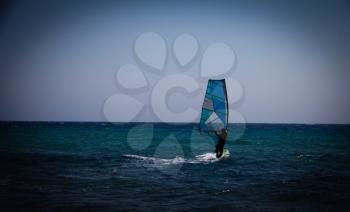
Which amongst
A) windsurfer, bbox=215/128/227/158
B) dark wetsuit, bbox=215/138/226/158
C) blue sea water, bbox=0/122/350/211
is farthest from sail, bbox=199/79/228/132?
blue sea water, bbox=0/122/350/211

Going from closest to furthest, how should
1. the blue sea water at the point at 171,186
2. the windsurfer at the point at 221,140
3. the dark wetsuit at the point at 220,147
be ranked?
the blue sea water at the point at 171,186
the windsurfer at the point at 221,140
the dark wetsuit at the point at 220,147

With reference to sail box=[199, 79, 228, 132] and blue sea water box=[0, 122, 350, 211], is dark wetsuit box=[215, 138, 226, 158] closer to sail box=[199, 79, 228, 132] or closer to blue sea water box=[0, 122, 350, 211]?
sail box=[199, 79, 228, 132]

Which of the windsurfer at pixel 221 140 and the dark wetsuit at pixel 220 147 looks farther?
the dark wetsuit at pixel 220 147

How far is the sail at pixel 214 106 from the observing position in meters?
16.7

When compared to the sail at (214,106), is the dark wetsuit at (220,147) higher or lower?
lower

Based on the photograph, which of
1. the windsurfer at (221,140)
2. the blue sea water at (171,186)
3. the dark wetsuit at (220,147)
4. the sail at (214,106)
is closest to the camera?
the blue sea water at (171,186)

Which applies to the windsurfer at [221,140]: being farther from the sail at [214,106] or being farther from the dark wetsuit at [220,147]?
the sail at [214,106]

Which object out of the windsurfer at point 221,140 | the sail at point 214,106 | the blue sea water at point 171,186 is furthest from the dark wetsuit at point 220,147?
the blue sea water at point 171,186

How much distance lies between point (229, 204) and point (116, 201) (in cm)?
322

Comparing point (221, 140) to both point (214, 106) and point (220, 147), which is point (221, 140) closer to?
point (220, 147)

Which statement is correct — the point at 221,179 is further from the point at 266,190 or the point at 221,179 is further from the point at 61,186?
the point at 61,186

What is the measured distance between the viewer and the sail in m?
16.7

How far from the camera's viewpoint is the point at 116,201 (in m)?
9.33

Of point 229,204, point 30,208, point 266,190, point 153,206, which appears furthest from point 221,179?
point 30,208
